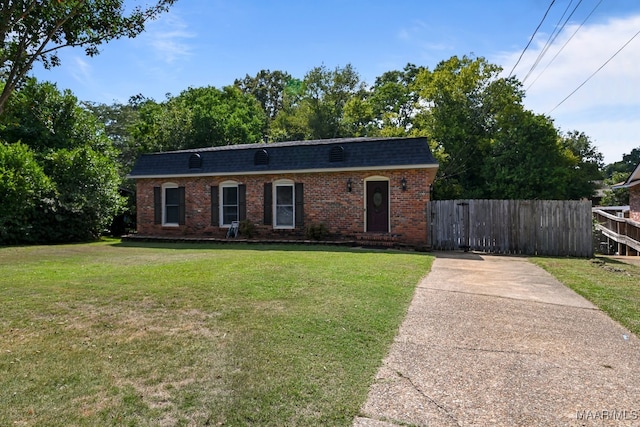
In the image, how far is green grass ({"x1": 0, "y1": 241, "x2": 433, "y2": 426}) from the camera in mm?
2459

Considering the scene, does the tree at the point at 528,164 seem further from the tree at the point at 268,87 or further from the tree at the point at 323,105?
the tree at the point at 268,87

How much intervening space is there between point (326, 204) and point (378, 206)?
1.82m

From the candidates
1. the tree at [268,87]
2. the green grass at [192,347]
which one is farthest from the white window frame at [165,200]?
the tree at [268,87]

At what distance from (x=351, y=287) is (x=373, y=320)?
1510mm

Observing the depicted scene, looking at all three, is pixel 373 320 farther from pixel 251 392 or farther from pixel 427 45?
pixel 427 45

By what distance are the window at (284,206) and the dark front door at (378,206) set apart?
9.27ft

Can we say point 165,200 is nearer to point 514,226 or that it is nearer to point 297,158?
point 297,158

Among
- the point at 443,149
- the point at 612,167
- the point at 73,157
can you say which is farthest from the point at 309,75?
the point at 612,167

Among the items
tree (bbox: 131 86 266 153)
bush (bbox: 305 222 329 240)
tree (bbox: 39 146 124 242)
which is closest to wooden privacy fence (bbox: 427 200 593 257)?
bush (bbox: 305 222 329 240)

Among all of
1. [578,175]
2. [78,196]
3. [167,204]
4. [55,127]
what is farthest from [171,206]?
[578,175]

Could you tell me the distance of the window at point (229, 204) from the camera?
1509 centimetres

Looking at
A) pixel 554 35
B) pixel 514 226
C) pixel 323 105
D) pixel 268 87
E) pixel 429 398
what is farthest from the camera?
pixel 268 87

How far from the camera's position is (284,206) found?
14.4 m

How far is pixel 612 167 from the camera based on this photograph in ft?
252
